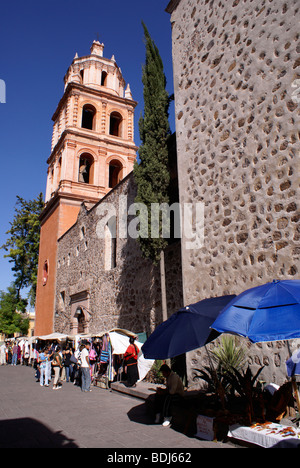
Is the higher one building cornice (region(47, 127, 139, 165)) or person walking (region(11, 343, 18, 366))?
building cornice (region(47, 127, 139, 165))

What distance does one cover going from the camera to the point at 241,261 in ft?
19.6

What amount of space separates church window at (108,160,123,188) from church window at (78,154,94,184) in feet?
5.83

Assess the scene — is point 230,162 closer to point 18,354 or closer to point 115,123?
point 18,354

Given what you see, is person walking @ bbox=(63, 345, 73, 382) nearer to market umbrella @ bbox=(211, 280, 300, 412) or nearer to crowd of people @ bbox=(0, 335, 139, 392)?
crowd of people @ bbox=(0, 335, 139, 392)

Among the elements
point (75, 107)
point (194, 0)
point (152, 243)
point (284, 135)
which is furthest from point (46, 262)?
point (284, 135)

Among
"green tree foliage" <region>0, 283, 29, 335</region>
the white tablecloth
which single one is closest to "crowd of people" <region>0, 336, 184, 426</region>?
the white tablecloth

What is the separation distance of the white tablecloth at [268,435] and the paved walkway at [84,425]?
28 centimetres

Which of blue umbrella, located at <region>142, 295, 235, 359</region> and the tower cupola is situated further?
the tower cupola

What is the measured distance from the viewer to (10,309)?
3291 cm

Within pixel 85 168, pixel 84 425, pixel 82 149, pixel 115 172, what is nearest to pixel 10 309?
pixel 85 168

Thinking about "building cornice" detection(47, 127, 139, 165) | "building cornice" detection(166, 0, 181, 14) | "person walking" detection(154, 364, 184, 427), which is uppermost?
"building cornice" detection(47, 127, 139, 165)

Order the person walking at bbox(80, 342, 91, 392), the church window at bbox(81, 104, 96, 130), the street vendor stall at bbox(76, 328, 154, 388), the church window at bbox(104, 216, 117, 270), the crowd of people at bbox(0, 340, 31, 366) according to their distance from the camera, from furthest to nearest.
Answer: the church window at bbox(81, 104, 96, 130), the crowd of people at bbox(0, 340, 31, 366), the church window at bbox(104, 216, 117, 270), the street vendor stall at bbox(76, 328, 154, 388), the person walking at bbox(80, 342, 91, 392)

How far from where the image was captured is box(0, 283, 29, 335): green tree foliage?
32.8 metres

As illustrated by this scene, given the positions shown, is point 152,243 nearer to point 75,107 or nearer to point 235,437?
point 235,437
